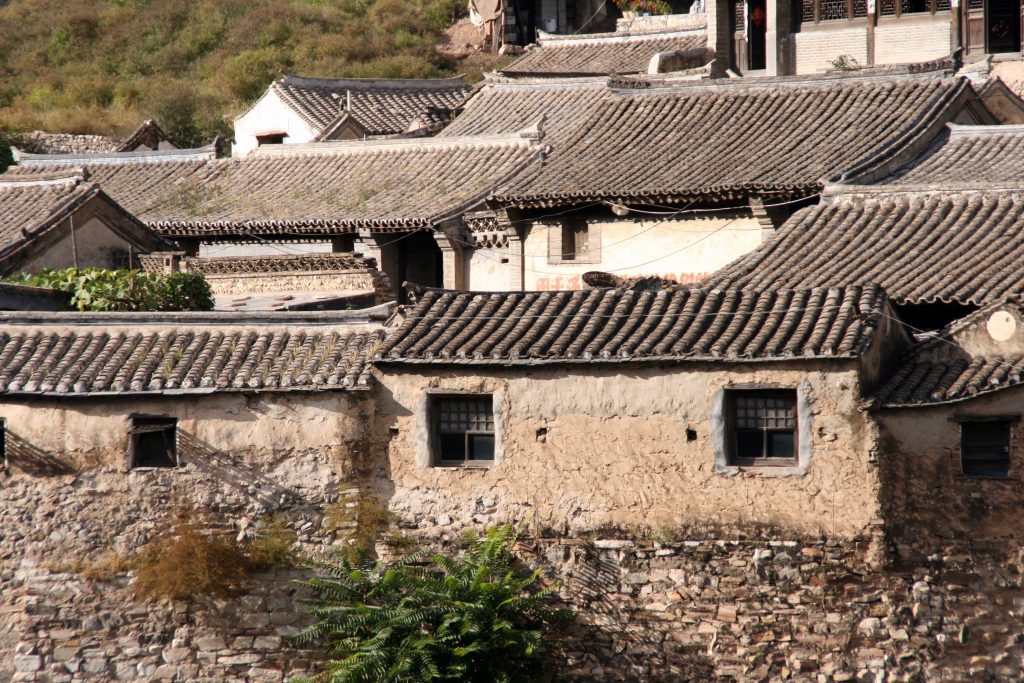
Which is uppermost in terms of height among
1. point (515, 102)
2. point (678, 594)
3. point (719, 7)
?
point (719, 7)

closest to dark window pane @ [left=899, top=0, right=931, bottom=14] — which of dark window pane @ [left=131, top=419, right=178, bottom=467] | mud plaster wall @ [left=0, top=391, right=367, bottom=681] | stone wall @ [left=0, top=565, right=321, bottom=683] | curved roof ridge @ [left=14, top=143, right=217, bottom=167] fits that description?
curved roof ridge @ [left=14, top=143, right=217, bottom=167]

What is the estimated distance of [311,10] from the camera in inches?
2431

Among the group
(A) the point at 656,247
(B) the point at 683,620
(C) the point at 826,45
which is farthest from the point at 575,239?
(B) the point at 683,620

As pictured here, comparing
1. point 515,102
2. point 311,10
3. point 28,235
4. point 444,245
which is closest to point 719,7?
point 515,102

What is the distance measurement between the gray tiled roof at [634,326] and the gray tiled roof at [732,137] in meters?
9.47

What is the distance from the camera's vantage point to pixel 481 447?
1802 centimetres

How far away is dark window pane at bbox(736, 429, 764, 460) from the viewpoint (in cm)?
1723

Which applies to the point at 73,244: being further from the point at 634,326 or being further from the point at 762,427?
the point at 762,427

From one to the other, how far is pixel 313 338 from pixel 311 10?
45216mm

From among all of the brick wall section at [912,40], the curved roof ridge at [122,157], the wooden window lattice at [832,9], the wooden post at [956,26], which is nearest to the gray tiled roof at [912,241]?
the wooden post at [956,26]

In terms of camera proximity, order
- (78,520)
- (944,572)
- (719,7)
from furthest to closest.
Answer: (719,7) → (78,520) → (944,572)

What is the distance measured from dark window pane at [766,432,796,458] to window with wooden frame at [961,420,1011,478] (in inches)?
70.6

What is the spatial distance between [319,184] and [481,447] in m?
17.7

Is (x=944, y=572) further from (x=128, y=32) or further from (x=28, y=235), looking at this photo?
(x=128, y=32)
